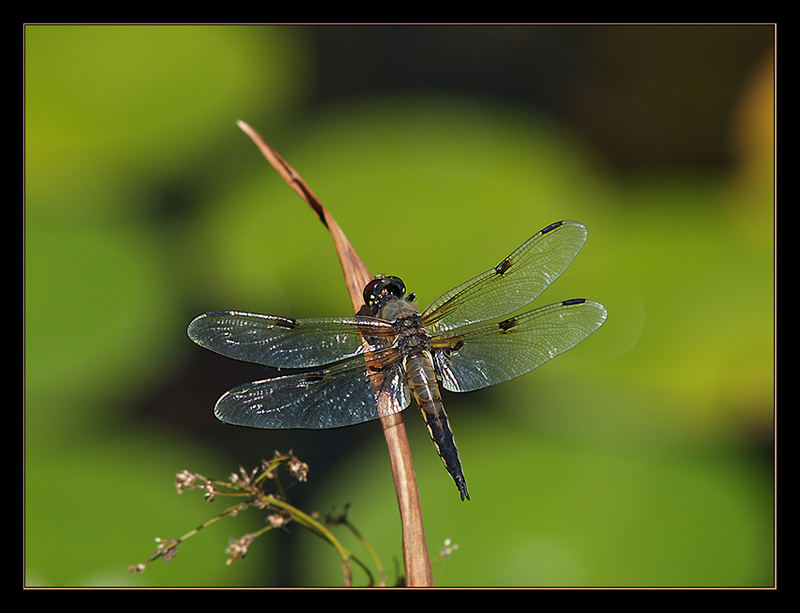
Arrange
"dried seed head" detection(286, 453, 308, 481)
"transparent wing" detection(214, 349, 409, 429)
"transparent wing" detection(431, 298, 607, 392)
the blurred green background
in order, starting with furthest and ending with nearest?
the blurred green background, "transparent wing" detection(431, 298, 607, 392), "transparent wing" detection(214, 349, 409, 429), "dried seed head" detection(286, 453, 308, 481)

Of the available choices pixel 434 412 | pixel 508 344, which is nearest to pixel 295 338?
pixel 434 412

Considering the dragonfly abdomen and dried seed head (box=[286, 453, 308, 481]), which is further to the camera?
the dragonfly abdomen

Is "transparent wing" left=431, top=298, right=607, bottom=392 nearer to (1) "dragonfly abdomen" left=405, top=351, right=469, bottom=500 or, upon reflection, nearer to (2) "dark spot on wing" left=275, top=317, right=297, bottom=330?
(1) "dragonfly abdomen" left=405, top=351, right=469, bottom=500

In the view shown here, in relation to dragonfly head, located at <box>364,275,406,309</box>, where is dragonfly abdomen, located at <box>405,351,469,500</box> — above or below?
below

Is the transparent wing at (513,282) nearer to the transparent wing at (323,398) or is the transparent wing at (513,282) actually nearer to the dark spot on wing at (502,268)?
the dark spot on wing at (502,268)

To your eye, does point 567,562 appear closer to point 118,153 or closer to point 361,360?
point 361,360

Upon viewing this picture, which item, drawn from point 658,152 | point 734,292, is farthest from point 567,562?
point 658,152

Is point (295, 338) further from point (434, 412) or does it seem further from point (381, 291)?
point (434, 412)

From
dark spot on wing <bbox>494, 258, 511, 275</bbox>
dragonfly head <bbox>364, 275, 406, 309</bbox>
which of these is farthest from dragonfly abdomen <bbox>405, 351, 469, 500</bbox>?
dark spot on wing <bbox>494, 258, 511, 275</bbox>
